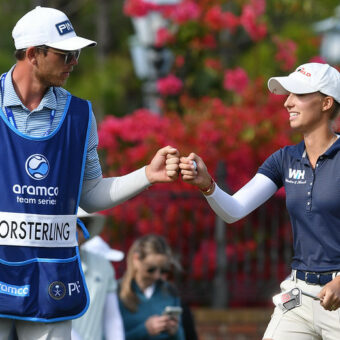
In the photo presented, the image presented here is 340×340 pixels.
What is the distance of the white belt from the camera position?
14.5 feet

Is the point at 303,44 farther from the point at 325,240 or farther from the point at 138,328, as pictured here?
the point at 325,240

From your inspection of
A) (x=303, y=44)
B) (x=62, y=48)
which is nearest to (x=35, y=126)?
(x=62, y=48)

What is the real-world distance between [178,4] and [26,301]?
9297 mm

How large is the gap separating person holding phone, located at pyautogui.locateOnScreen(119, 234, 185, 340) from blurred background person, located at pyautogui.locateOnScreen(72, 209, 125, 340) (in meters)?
0.46

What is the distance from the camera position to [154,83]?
533 inches

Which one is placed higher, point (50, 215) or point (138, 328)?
point (50, 215)

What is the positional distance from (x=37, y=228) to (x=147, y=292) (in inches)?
117

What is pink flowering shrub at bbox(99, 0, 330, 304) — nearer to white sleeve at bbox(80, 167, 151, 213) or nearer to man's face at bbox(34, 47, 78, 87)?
white sleeve at bbox(80, 167, 151, 213)

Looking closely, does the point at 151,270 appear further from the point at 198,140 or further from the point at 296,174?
the point at 198,140

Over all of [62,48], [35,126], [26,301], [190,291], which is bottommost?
[190,291]

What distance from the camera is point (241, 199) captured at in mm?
5176

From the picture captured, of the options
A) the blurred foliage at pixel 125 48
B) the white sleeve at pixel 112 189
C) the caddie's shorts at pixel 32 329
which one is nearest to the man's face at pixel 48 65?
the white sleeve at pixel 112 189

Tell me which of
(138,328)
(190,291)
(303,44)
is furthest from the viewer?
(303,44)

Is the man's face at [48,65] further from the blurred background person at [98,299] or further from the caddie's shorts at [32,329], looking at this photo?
the blurred background person at [98,299]
